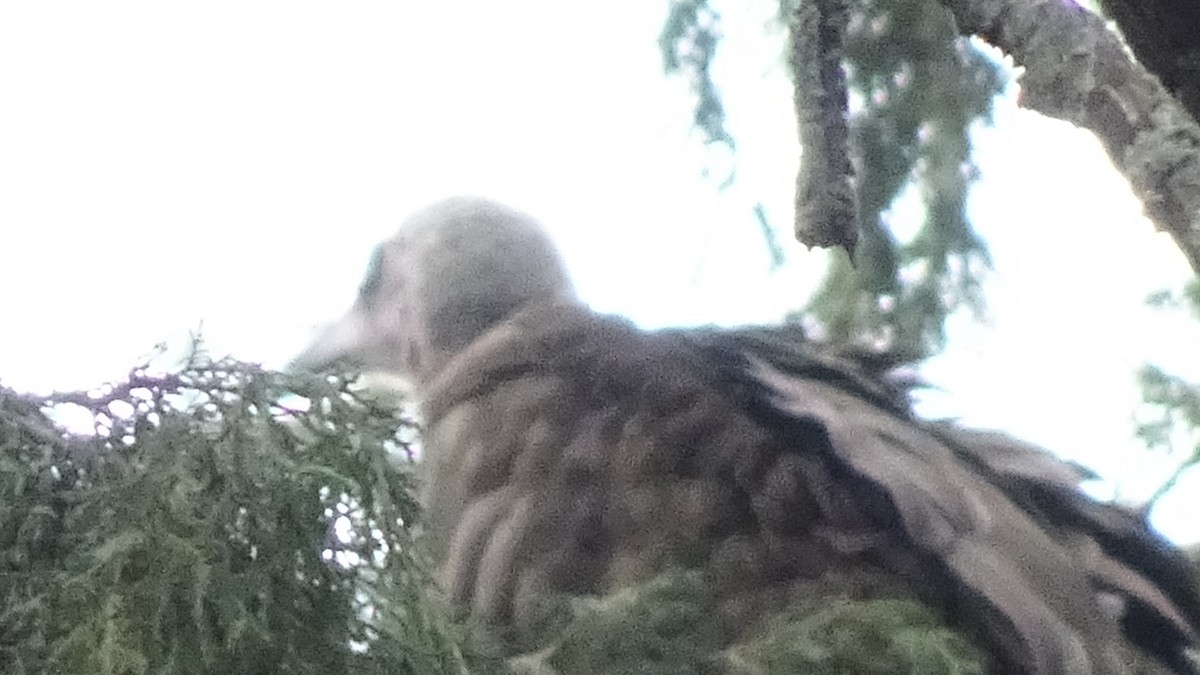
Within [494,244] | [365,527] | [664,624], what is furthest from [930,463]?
[494,244]

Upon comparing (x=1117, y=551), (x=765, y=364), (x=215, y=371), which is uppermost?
(x=215, y=371)

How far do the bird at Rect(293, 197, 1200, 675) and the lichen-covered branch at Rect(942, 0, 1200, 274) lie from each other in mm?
281

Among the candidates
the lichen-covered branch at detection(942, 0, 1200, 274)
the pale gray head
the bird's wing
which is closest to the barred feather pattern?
the bird's wing

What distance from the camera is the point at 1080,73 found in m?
0.78

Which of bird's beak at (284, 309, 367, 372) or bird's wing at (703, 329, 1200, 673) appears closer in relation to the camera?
bird's wing at (703, 329, 1200, 673)

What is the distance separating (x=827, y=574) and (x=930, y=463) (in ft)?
0.35

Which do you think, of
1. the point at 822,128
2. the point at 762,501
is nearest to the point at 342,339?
the point at 762,501

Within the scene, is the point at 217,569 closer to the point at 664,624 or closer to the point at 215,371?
the point at 215,371

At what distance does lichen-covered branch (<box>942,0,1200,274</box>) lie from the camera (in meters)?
0.77

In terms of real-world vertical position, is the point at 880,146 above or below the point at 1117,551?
above

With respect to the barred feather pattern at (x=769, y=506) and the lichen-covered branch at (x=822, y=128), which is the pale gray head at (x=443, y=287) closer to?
the barred feather pattern at (x=769, y=506)

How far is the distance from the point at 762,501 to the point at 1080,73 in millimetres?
362

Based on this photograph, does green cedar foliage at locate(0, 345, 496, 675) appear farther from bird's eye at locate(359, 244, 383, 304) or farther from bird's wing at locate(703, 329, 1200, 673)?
bird's eye at locate(359, 244, 383, 304)

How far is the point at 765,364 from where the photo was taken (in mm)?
1174
